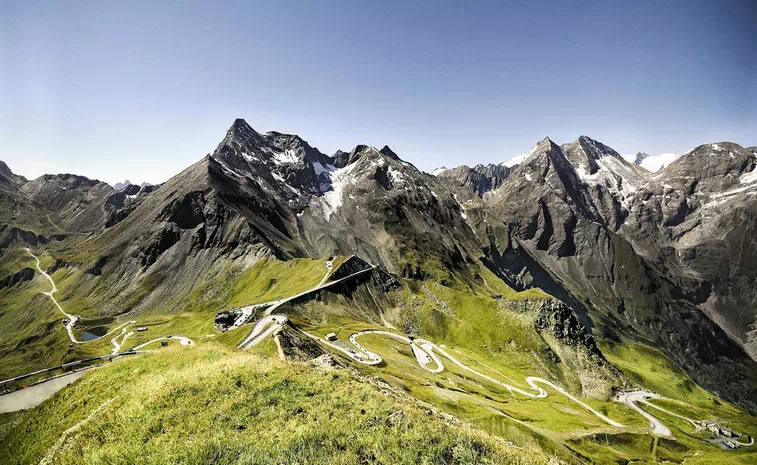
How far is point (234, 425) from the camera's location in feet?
61.2

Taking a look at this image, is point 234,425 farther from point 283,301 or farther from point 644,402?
point 644,402

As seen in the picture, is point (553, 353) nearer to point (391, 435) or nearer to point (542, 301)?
point (542, 301)

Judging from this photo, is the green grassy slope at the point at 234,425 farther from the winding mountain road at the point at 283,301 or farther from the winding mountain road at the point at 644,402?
the winding mountain road at the point at 644,402

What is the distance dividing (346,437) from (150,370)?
16611 millimetres

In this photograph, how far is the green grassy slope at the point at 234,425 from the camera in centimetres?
1634

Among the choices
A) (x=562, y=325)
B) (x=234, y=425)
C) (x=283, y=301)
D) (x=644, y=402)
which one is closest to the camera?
(x=234, y=425)

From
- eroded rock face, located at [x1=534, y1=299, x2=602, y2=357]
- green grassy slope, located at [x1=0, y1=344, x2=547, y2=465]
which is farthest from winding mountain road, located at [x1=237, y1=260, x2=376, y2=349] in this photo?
eroded rock face, located at [x1=534, y1=299, x2=602, y2=357]

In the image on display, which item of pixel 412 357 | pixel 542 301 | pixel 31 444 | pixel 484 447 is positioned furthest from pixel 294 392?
pixel 542 301

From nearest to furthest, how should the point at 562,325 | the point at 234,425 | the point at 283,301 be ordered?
the point at 234,425, the point at 283,301, the point at 562,325

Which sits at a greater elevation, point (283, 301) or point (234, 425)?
point (283, 301)

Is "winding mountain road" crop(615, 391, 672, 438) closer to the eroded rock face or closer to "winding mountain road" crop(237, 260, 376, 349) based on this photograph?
the eroded rock face

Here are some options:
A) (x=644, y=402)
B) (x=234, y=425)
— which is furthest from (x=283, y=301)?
(x=644, y=402)

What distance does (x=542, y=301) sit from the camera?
172500 mm

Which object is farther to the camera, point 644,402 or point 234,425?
point 644,402
